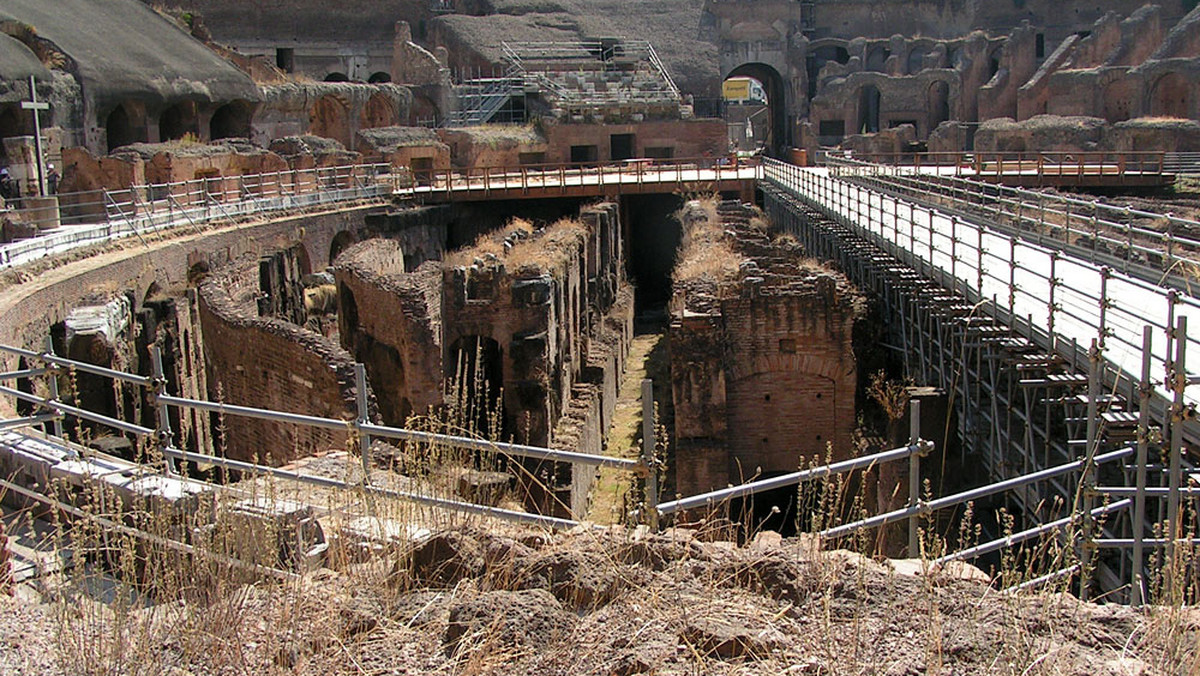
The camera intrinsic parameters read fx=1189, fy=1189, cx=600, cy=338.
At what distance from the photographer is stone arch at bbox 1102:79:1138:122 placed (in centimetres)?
4347

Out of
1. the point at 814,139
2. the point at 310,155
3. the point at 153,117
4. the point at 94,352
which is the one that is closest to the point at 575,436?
the point at 94,352

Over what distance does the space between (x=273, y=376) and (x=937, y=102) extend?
152ft

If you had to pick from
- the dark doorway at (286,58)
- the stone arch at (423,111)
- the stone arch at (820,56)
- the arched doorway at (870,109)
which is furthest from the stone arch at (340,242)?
the stone arch at (820,56)

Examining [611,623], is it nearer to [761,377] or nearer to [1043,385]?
[1043,385]

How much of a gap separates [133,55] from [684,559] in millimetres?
34314

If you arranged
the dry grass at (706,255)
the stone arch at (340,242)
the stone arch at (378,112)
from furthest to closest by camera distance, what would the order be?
the stone arch at (378,112), the stone arch at (340,242), the dry grass at (706,255)

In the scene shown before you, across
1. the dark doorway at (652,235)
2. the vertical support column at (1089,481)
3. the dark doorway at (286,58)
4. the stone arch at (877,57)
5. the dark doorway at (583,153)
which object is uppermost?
the dark doorway at (286,58)

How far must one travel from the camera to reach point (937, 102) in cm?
5284

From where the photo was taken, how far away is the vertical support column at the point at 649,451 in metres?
4.82

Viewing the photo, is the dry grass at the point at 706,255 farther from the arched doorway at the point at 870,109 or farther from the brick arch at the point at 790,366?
the arched doorway at the point at 870,109

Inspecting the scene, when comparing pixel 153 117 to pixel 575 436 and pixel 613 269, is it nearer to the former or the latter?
pixel 613 269

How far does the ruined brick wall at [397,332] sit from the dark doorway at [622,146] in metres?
29.5

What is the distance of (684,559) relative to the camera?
4.91 meters

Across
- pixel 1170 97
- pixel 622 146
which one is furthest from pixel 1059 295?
pixel 1170 97
